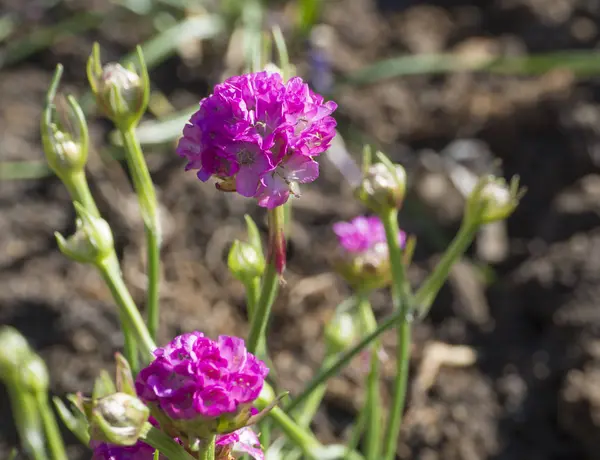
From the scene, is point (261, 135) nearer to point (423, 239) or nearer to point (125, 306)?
point (125, 306)

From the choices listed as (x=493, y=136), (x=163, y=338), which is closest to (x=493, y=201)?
(x=163, y=338)

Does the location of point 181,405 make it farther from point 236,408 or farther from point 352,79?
point 352,79

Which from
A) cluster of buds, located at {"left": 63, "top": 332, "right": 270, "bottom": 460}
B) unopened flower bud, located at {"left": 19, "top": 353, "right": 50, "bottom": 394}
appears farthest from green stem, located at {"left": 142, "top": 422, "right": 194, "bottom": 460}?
unopened flower bud, located at {"left": 19, "top": 353, "right": 50, "bottom": 394}

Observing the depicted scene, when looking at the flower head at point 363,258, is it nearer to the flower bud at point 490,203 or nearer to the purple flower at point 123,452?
the flower bud at point 490,203

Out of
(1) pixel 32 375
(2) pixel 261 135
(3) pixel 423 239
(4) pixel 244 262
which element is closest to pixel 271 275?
(4) pixel 244 262

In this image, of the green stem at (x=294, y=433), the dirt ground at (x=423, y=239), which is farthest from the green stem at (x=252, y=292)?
the dirt ground at (x=423, y=239)

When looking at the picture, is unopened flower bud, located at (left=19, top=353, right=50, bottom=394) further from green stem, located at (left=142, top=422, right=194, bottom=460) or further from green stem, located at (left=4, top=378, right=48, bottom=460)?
green stem, located at (left=142, top=422, right=194, bottom=460)

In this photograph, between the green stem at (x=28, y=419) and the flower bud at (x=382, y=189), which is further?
the green stem at (x=28, y=419)
